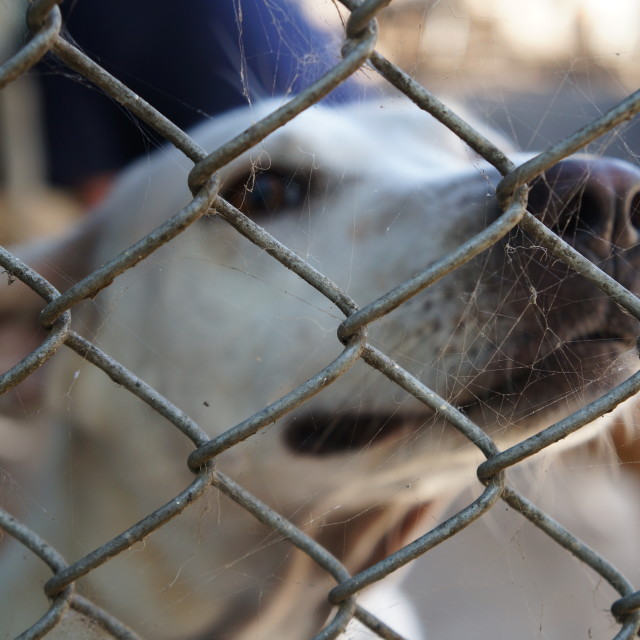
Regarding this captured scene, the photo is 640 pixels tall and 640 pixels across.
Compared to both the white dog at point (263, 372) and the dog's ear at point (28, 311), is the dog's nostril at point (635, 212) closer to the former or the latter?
the white dog at point (263, 372)

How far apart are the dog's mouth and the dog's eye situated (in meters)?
0.30

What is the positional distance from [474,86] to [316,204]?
29cm

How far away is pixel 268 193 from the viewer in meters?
1.18

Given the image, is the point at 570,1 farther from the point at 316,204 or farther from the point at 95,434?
the point at 95,434

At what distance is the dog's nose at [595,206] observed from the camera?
3.05 ft

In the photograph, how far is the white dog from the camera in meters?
1.10

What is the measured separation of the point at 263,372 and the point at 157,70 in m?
0.45

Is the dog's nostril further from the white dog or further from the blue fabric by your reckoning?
the blue fabric

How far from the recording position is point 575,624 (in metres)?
1.50

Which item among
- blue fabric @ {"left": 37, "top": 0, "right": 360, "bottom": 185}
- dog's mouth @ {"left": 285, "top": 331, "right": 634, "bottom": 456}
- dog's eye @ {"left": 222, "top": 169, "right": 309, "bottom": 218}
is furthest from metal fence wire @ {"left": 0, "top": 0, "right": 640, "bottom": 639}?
dog's eye @ {"left": 222, "top": 169, "right": 309, "bottom": 218}

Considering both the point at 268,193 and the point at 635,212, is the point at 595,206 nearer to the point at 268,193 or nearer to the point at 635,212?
the point at 635,212

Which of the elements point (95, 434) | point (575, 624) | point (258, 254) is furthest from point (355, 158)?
point (575, 624)

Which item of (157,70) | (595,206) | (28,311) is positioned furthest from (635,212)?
(28,311)

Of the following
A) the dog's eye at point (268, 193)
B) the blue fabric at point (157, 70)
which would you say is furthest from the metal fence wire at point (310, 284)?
the dog's eye at point (268, 193)
